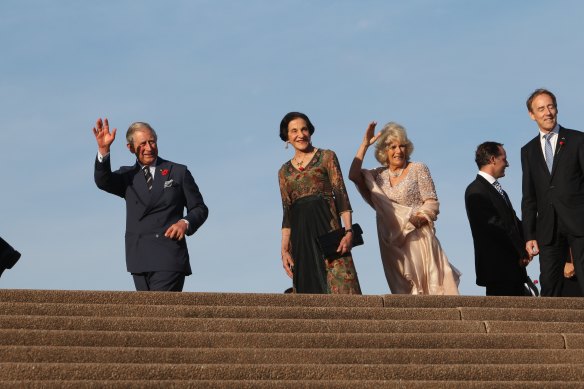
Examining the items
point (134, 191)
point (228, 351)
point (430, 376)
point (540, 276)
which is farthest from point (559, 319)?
point (134, 191)

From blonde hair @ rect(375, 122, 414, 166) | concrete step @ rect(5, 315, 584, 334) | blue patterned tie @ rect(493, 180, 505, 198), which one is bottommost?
concrete step @ rect(5, 315, 584, 334)

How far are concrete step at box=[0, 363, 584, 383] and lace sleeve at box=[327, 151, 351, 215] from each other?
10.5 ft

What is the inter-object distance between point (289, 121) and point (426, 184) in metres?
1.38

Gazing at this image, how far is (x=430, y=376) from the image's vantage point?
866cm

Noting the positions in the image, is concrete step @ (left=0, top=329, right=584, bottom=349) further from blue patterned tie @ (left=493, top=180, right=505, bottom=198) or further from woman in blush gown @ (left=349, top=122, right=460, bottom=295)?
blue patterned tie @ (left=493, top=180, right=505, bottom=198)

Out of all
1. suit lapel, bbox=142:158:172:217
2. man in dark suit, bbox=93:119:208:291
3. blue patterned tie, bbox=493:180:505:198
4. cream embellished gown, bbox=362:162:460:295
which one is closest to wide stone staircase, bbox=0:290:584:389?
man in dark suit, bbox=93:119:208:291

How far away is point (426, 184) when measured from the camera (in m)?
12.6

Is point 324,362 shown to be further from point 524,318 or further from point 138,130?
point 138,130

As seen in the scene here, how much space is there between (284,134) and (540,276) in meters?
2.50

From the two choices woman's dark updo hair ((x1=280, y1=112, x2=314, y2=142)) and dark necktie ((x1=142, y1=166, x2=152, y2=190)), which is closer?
dark necktie ((x1=142, y1=166, x2=152, y2=190))

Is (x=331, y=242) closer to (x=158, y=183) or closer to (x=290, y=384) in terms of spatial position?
(x=158, y=183)

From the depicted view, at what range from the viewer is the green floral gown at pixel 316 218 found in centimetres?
1173

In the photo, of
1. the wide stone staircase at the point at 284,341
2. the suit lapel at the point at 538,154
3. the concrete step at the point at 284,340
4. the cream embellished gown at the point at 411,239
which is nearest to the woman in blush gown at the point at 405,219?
the cream embellished gown at the point at 411,239

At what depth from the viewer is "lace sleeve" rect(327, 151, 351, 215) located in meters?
11.8
